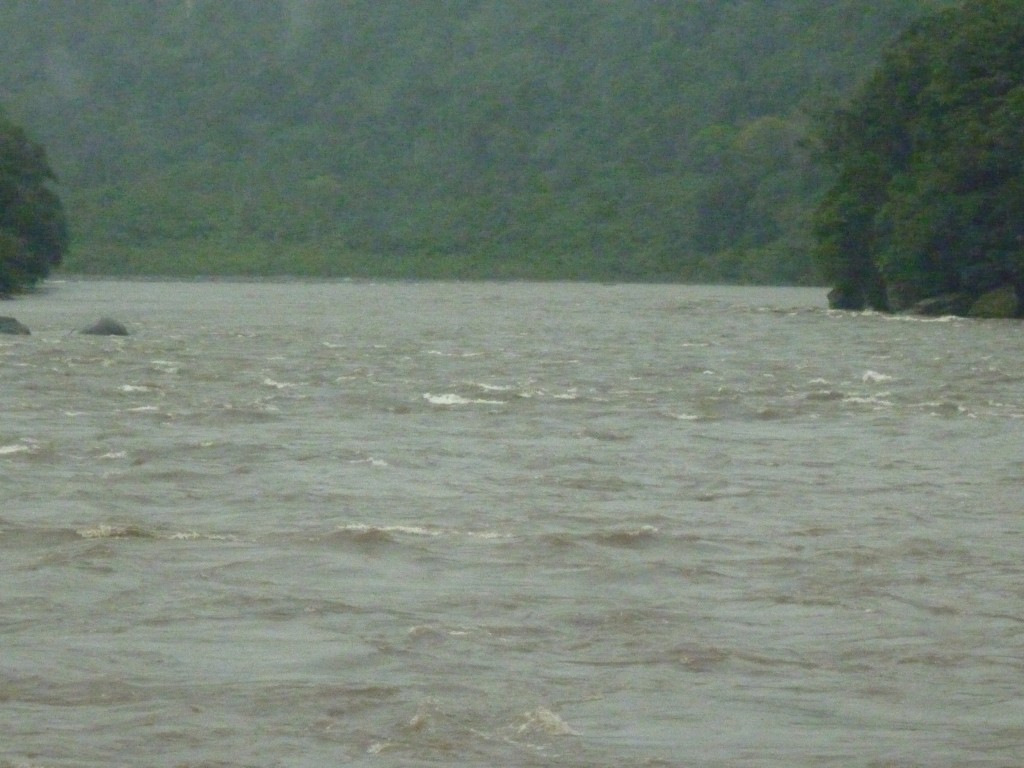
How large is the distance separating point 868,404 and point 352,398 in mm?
7286

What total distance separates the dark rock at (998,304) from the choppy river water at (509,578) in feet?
116

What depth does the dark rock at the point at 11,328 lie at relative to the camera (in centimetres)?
4878

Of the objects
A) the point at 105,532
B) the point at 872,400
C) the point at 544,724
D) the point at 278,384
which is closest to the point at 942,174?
the point at 872,400

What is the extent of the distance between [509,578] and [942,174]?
55312 millimetres

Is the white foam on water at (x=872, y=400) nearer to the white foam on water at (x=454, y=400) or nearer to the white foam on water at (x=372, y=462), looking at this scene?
the white foam on water at (x=454, y=400)

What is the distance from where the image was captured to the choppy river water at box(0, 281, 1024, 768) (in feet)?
32.6

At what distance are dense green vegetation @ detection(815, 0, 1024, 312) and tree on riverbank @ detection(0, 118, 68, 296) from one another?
32908mm

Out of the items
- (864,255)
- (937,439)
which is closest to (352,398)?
(937,439)

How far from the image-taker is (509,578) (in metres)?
13.9

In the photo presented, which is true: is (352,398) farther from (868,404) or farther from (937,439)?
(937,439)

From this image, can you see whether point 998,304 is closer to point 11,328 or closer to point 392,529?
point 11,328

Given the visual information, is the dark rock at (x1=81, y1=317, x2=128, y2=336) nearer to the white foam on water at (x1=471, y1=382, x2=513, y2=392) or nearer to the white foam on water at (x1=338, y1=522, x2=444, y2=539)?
the white foam on water at (x1=471, y1=382, x2=513, y2=392)

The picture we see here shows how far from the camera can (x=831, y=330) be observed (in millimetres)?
55844

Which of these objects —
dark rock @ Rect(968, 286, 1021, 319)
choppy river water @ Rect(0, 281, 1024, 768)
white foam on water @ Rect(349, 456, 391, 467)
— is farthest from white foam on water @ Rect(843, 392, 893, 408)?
dark rock @ Rect(968, 286, 1021, 319)
